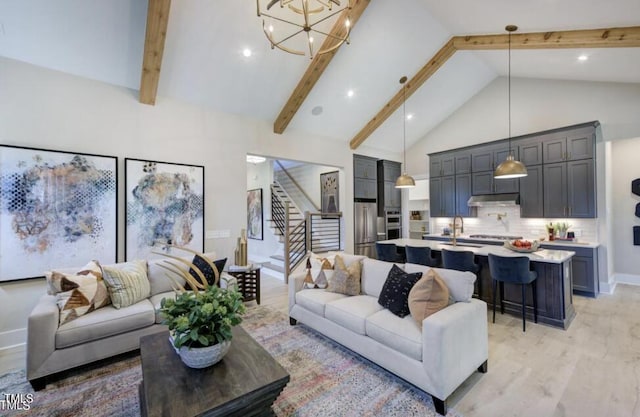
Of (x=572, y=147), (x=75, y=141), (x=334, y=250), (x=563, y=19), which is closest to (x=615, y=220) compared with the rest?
(x=572, y=147)

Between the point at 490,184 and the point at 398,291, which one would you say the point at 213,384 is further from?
the point at 490,184

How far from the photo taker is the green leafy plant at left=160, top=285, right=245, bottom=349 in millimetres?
1747

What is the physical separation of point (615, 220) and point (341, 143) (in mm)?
5734

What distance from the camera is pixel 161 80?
157 inches

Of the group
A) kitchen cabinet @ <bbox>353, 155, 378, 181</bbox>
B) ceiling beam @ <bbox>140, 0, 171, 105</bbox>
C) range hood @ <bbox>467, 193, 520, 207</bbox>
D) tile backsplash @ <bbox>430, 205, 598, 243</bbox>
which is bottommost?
tile backsplash @ <bbox>430, 205, 598, 243</bbox>

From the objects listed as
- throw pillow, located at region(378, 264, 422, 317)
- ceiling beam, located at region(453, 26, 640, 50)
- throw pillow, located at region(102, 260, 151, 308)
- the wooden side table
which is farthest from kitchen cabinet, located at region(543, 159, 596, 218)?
throw pillow, located at region(102, 260, 151, 308)

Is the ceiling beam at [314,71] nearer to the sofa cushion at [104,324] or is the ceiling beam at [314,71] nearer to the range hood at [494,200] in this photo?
the sofa cushion at [104,324]

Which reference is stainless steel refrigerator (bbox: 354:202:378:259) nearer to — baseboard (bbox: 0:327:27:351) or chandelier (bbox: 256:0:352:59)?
chandelier (bbox: 256:0:352:59)

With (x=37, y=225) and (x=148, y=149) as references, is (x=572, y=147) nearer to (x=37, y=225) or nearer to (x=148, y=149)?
(x=148, y=149)

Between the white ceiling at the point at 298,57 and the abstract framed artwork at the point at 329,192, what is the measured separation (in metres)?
1.44

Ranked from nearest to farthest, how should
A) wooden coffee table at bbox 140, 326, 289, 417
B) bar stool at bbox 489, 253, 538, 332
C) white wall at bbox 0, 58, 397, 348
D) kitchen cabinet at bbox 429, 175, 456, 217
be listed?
wooden coffee table at bbox 140, 326, 289, 417, white wall at bbox 0, 58, 397, 348, bar stool at bbox 489, 253, 538, 332, kitchen cabinet at bbox 429, 175, 456, 217

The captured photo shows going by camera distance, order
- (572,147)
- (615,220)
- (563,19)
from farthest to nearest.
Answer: (615,220), (572,147), (563,19)

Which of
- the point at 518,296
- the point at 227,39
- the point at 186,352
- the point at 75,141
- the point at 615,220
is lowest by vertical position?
Result: the point at 518,296

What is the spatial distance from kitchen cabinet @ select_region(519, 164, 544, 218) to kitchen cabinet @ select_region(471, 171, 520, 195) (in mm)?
155
